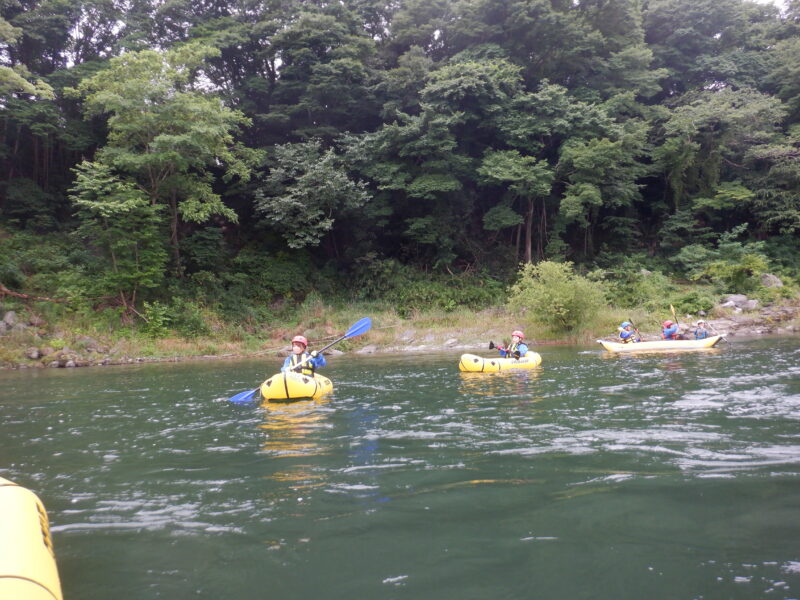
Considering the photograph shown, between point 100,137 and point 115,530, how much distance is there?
2282 centimetres

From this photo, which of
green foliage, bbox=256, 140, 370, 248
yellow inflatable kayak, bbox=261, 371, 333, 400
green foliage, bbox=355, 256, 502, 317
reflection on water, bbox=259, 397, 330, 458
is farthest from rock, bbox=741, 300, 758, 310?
yellow inflatable kayak, bbox=261, 371, 333, 400

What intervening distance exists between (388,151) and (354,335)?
12.7 m

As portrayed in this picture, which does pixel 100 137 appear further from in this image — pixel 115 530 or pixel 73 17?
pixel 115 530

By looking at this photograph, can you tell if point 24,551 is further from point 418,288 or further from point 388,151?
point 388,151

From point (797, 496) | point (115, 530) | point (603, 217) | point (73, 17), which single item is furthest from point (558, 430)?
point (73, 17)

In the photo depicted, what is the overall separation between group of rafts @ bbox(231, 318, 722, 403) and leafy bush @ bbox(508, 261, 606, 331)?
3.20 m

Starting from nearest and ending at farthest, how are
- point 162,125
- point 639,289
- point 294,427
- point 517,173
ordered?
point 294,427 → point 162,125 → point 639,289 → point 517,173

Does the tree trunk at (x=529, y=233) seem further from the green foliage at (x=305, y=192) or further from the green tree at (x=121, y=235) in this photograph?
the green tree at (x=121, y=235)

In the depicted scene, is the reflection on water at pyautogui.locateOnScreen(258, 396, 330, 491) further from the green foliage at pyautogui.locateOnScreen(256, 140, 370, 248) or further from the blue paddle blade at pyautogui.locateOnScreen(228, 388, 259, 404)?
the green foliage at pyautogui.locateOnScreen(256, 140, 370, 248)

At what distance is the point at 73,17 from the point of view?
22.0 m

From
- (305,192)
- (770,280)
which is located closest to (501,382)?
(305,192)

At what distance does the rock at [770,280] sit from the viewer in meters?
20.3

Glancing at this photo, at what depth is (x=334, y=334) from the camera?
61.6ft

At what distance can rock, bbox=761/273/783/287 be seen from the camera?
20.3 metres
